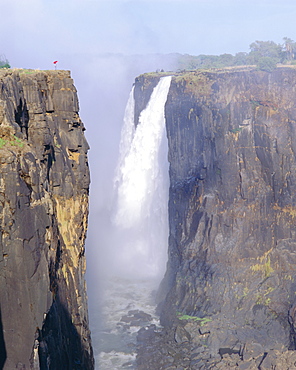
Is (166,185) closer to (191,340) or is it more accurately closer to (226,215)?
(226,215)

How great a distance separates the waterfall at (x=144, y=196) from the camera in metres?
69.4

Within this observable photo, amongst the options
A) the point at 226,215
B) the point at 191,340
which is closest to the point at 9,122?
the point at 191,340

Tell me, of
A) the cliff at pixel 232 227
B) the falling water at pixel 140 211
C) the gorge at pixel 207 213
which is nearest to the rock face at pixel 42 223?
the gorge at pixel 207 213

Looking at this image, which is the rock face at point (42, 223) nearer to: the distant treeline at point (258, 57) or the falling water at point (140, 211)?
the falling water at point (140, 211)

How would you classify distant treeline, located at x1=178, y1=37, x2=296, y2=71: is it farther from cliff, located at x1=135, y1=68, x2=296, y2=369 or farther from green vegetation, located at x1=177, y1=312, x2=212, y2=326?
green vegetation, located at x1=177, y1=312, x2=212, y2=326

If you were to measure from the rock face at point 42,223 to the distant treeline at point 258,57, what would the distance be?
227 ft

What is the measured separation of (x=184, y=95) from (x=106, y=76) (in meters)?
67.7

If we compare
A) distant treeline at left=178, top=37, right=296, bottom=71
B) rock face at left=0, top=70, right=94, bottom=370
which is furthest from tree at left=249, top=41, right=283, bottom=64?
rock face at left=0, top=70, right=94, bottom=370

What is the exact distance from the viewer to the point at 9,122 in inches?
782

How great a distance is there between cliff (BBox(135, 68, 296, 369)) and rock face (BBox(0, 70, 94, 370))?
2252 cm

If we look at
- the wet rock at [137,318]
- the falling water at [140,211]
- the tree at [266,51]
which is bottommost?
the wet rock at [137,318]

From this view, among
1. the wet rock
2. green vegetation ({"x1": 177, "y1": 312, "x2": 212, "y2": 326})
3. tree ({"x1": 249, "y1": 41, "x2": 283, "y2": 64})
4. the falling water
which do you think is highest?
tree ({"x1": 249, "y1": 41, "x2": 283, "y2": 64})

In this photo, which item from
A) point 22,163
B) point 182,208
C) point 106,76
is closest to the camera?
point 22,163

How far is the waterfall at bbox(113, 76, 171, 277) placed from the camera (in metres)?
69.4
